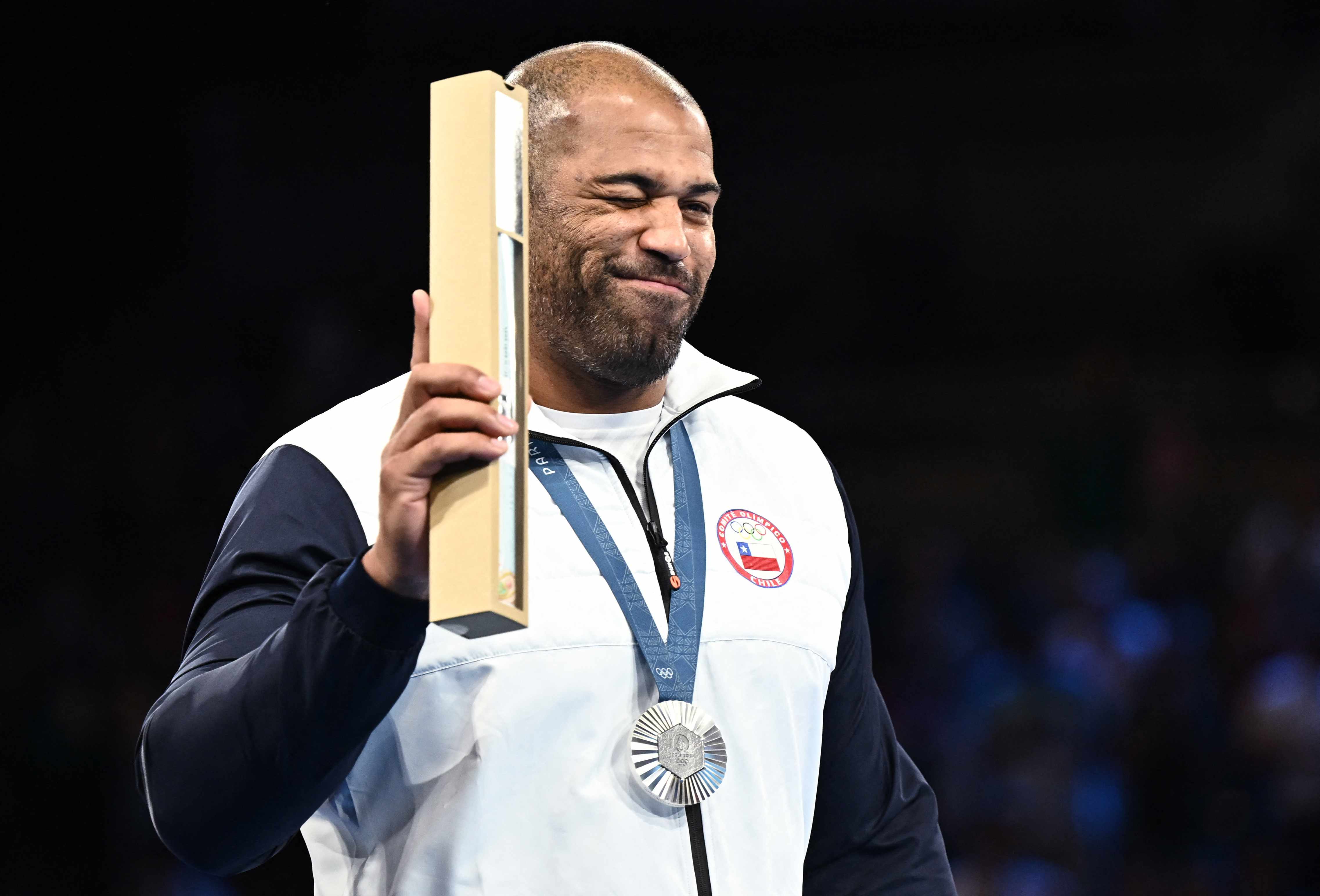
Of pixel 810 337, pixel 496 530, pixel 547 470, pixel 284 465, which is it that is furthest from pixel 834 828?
pixel 810 337

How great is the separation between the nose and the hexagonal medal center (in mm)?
592

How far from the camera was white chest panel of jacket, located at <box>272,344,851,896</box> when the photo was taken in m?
1.65

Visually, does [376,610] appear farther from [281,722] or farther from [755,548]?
[755,548]

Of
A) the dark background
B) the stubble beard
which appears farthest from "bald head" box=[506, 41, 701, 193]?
the dark background

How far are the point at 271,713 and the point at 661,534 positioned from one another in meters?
0.68

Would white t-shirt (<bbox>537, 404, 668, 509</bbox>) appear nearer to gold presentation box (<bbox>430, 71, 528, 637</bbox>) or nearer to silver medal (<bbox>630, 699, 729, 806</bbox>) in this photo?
silver medal (<bbox>630, 699, 729, 806</bbox>)

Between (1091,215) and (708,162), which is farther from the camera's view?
(1091,215)

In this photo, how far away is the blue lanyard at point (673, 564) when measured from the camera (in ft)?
5.67

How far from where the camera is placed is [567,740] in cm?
168

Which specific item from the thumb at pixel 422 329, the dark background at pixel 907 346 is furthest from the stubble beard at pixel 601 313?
the dark background at pixel 907 346

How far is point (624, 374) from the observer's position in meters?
1.93

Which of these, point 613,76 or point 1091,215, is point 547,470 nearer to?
point 613,76

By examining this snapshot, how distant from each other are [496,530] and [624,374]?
823mm

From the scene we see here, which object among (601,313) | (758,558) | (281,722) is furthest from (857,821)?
(281,722)
